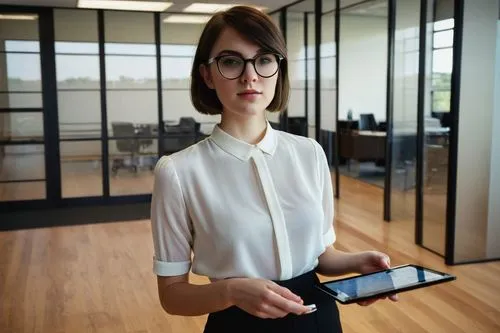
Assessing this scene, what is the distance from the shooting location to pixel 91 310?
4.09 m

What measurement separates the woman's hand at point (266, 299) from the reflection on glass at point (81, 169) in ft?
24.7

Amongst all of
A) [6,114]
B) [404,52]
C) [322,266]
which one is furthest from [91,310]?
[6,114]

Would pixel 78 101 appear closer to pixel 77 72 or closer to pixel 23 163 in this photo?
pixel 77 72

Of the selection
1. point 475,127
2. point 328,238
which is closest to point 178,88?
point 475,127

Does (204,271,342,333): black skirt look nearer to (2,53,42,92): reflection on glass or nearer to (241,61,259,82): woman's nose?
(241,61,259,82): woman's nose

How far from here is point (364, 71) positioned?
Answer: 11164 millimetres

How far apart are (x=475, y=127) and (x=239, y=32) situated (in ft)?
14.0

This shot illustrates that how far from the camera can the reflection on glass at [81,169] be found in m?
8.05

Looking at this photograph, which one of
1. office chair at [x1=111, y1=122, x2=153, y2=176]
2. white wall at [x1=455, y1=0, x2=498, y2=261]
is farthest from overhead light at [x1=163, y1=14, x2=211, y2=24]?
white wall at [x1=455, y1=0, x2=498, y2=261]

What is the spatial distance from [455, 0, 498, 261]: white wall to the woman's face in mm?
4102

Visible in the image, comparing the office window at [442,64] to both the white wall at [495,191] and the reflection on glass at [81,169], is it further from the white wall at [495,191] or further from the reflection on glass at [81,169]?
the reflection on glass at [81,169]

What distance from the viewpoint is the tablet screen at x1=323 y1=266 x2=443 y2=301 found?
111cm

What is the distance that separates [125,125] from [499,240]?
5.34 m

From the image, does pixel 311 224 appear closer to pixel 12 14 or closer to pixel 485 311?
pixel 485 311
